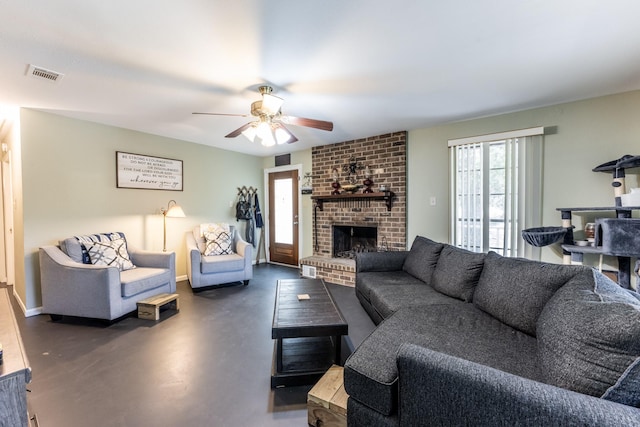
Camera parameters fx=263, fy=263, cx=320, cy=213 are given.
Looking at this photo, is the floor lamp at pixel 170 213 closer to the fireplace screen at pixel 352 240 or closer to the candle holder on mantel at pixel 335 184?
the candle holder on mantel at pixel 335 184

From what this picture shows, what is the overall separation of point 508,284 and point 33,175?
462 centimetres

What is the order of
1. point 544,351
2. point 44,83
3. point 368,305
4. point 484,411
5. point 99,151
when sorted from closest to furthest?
point 484,411 → point 544,351 → point 44,83 → point 368,305 → point 99,151

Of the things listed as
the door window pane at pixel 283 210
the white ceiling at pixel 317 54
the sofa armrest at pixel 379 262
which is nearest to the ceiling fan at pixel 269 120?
the white ceiling at pixel 317 54

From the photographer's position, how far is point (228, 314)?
292 cm

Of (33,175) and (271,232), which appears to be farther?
(271,232)

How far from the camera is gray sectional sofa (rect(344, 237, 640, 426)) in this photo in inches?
31.2

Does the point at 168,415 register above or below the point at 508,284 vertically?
below

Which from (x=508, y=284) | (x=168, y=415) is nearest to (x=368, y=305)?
(x=508, y=284)

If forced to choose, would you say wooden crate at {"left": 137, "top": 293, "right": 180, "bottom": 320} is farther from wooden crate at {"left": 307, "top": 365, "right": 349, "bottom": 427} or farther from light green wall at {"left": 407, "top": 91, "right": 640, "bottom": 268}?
light green wall at {"left": 407, "top": 91, "right": 640, "bottom": 268}

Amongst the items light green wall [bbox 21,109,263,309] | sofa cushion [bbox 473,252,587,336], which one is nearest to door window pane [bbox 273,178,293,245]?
light green wall [bbox 21,109,263,309]

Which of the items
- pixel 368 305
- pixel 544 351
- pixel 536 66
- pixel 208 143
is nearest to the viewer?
pixel 544 351

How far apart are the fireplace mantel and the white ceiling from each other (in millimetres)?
1293

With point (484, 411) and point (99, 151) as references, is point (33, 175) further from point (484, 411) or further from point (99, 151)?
point (484, 411)

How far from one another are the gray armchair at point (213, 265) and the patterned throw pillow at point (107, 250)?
0.71 metres
